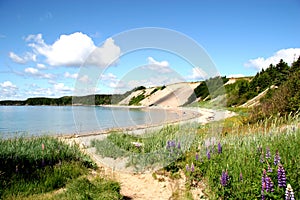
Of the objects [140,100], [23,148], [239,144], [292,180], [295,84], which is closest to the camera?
[292,180]

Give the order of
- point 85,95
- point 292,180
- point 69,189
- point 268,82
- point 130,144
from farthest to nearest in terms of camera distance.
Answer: point 268,82 < point 130,144 < point 85,95 < point 69,189 < point 292,180

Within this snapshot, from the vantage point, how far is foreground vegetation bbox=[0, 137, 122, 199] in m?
4.23

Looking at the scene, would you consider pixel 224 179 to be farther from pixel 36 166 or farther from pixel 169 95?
pixel 169 95

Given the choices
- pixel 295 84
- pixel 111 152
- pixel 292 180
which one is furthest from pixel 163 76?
pixel 295 84

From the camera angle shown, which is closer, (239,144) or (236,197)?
(236,197)

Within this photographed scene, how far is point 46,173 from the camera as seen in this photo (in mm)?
5074

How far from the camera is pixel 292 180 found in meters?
3.37

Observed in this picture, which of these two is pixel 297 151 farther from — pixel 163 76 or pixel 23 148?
pixel 23 148

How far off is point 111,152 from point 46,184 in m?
2.71

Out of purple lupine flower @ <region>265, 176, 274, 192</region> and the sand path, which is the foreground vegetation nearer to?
the sand path

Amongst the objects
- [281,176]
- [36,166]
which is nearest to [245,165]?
[281,176]

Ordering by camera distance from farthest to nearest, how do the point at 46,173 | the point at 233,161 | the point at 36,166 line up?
1. the point at 36,166
2. the point at 46,173
3. the point at 233,161

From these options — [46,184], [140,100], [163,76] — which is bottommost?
[46,184]

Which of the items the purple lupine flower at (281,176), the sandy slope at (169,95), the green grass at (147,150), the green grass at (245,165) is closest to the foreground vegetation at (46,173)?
the green grass at (147,150)
